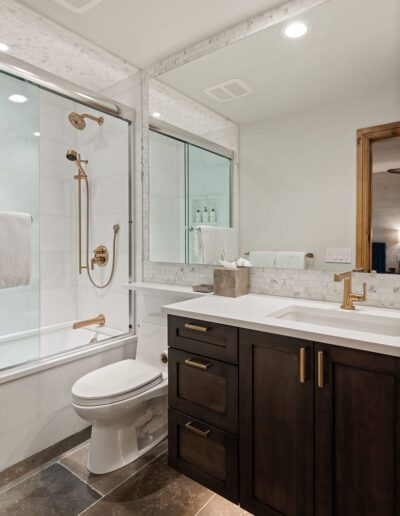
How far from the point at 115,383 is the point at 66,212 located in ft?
5.31

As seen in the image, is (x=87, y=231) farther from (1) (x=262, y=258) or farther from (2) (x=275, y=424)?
(2) (x=275, y=424)

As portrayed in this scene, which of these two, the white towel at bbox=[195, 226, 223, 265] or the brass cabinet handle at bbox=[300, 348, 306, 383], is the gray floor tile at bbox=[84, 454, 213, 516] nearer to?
the brass cabinet handle at bbox=[300, 348, 306, 383]

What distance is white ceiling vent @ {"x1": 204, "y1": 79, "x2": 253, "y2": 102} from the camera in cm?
191

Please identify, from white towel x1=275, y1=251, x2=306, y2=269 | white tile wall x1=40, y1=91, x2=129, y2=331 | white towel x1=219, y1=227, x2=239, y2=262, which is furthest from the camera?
white tile wall x1=40, y1=91, x2=129, y2=331

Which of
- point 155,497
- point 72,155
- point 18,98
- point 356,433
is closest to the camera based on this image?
point 356,433

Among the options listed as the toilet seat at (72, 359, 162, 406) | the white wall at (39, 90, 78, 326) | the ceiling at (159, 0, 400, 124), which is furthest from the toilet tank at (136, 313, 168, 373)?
the ceiling at (159, 0, 400, 124)

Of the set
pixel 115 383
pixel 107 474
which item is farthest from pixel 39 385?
pixel 107 474

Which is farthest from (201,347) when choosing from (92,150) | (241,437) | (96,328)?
(92,150)

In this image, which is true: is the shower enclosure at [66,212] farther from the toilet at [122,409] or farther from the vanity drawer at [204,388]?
the vanity drawer at [204,388]

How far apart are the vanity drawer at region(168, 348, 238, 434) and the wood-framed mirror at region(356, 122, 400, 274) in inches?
32.2

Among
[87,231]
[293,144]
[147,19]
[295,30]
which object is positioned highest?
[147,19]

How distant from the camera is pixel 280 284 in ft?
5.99

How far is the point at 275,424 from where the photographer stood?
125 cm

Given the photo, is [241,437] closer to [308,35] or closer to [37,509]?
[37,509]
